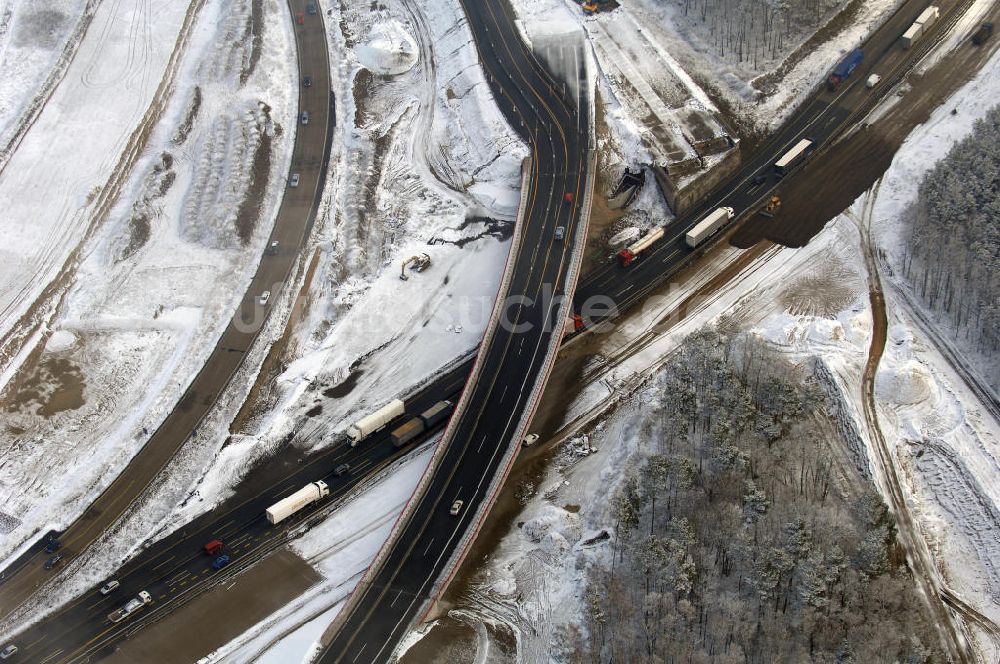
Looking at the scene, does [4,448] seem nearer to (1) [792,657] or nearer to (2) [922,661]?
(1) [792,657]

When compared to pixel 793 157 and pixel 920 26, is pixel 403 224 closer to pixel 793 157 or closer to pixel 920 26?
pixel 793 157

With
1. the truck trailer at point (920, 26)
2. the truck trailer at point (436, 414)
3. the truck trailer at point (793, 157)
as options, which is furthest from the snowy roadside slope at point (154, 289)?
the truck trailer at point (920, 26)

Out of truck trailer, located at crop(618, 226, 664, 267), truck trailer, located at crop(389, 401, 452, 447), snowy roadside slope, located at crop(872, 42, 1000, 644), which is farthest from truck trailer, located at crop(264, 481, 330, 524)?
snowy roadside slope, located at crop(872, 42, 1000, 644)

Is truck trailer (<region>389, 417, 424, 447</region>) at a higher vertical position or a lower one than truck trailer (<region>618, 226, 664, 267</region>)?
lower

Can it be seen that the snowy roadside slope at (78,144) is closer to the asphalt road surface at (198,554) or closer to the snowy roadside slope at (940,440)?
the asphalt road surface at (198,554)

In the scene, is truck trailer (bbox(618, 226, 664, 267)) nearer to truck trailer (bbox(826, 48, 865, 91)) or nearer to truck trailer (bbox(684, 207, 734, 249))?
truck trailer (bbox(684, 207, 734, 249))
